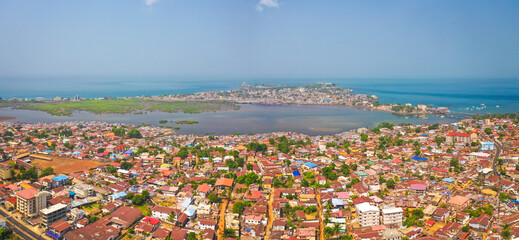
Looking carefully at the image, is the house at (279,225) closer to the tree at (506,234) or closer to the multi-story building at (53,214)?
the tree at (506,234)

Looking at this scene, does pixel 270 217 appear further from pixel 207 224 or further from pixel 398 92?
pixel 398 92

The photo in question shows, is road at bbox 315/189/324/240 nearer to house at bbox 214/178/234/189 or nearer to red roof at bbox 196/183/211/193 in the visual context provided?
house at bbox 214/178/234/189

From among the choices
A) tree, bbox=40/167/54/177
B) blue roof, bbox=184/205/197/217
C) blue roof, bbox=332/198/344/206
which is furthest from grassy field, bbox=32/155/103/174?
blue roof, bbox=332/198/344/206

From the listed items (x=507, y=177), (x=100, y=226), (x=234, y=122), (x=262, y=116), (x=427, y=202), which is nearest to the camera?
(x=100, y=226)

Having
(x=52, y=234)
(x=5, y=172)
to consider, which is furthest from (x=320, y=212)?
(x=5, y=172)

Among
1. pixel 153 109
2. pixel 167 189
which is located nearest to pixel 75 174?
pixel 167 189

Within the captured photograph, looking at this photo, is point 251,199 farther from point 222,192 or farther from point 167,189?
point 167,189
